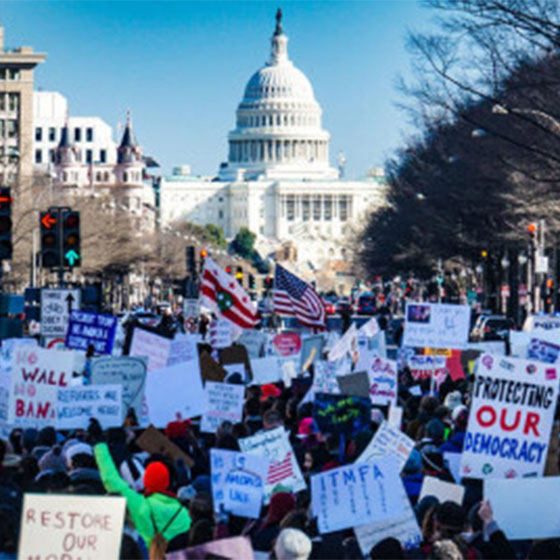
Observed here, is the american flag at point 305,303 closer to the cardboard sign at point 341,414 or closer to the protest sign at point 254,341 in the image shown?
the protest sign at point 254,341

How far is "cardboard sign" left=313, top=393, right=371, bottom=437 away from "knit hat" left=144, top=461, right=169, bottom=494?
3.50 meters

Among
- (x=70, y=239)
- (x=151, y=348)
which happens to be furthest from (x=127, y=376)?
(x=70, y=239)

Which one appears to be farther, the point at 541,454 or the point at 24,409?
the point at 24,409

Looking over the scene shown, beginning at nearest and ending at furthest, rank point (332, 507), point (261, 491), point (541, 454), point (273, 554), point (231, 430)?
1. point (273, 554)
2. point (332, 507)
3. point (261, 491)
4. point (541, 454)
5. point (231, 430)

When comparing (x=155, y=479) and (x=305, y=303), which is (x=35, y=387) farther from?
(x=305, y=303)

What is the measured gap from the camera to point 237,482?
40.0 ft

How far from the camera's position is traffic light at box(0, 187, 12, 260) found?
26.3 meters

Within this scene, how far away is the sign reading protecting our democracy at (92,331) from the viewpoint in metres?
24.4

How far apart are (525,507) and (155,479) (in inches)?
93.8

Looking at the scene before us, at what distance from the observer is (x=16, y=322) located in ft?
97.8

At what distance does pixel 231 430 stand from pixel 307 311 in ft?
54.0

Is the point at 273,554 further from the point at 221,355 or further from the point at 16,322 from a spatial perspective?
the point at 16,322

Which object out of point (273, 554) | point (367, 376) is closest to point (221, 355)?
point (367, 376)

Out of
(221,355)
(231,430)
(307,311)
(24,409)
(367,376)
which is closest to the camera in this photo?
(231,430)
